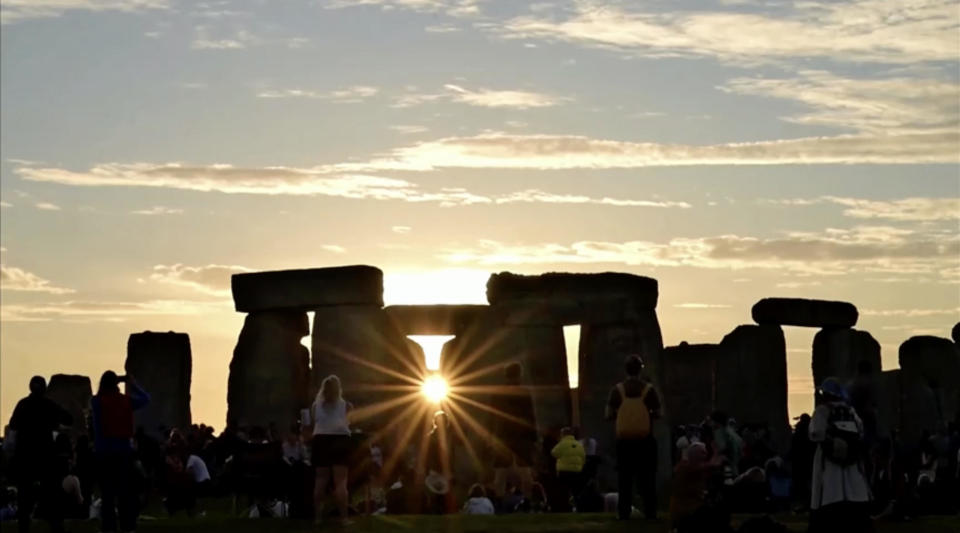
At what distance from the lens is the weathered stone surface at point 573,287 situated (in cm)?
3900

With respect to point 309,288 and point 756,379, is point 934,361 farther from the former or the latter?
point 309,288

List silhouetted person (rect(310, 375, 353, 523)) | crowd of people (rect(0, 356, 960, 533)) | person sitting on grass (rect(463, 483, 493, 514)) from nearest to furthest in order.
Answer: crowd of people (rect(0, 356, 960, 533)) → silhouetted person (rect(310, 375, 353, 523)) → person sitting on grass (rect(463, 483, 493, 514))

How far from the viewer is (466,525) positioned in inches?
893

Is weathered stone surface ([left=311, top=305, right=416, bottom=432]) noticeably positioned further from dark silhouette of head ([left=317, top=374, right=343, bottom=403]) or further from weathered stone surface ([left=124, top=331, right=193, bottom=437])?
dark silhouette of head ([left=317, top=374, right=343, bottom=403])

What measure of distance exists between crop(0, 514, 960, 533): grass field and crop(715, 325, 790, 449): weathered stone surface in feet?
62.3

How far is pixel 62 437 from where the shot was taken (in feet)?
75.8

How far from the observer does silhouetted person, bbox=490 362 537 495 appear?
25781 millimetres

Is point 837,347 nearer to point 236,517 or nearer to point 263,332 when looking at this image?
point 263,332

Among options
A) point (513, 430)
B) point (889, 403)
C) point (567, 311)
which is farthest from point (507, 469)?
point (889, 403)

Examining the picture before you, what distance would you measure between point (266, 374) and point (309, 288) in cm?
182

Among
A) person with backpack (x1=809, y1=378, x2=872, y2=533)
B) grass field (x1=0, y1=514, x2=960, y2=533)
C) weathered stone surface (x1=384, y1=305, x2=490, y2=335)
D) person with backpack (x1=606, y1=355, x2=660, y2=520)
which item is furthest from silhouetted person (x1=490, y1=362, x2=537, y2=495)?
weathered stone surface (x1=384, y1=305, x2=490, y2=335)

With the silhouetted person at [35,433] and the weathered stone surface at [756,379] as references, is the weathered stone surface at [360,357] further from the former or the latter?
the silhouetted person at [35,433]

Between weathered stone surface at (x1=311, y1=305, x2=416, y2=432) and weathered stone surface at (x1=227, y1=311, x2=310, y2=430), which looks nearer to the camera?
weathered stone surface at (x1=311, y1=305, x2=416, y2=432)

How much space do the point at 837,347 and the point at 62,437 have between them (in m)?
24.9
